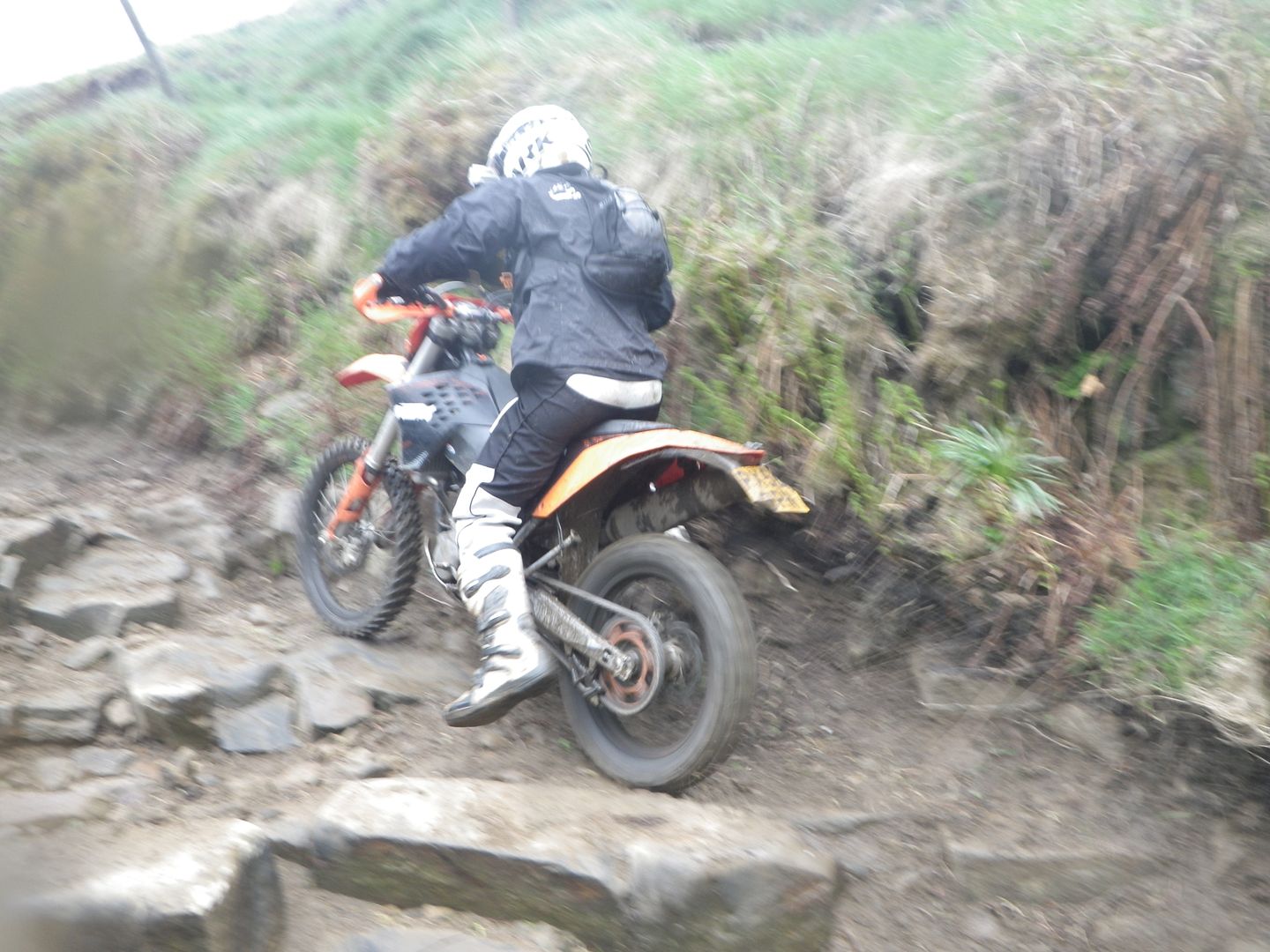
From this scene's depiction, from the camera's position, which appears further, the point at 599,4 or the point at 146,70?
the point at 146,70

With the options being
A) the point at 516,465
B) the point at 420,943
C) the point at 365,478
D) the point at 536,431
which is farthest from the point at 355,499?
the point at 420,943

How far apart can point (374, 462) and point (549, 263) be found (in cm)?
126

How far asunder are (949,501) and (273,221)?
5426 millimetres

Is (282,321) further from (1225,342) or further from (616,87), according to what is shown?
(1225,342)

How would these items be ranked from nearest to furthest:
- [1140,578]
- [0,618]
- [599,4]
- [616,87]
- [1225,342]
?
[1140,578] < [1225,342] < [0,618] < [616,87] < [599,4]

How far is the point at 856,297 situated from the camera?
4.37 metres

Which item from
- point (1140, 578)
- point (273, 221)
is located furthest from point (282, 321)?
point (1140, 578)

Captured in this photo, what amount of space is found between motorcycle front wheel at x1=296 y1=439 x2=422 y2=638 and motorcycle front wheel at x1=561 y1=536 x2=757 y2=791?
1.03 m

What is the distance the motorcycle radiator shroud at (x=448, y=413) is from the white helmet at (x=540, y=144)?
0.81 m

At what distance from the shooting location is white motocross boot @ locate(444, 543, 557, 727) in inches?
133

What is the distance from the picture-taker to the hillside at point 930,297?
361cm

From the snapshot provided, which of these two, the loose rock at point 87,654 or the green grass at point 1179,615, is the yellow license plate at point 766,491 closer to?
the green grass at point 1179,615

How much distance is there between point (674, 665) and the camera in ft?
10.8

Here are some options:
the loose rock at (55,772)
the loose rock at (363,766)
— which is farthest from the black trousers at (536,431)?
the loose rock at (55,772)
